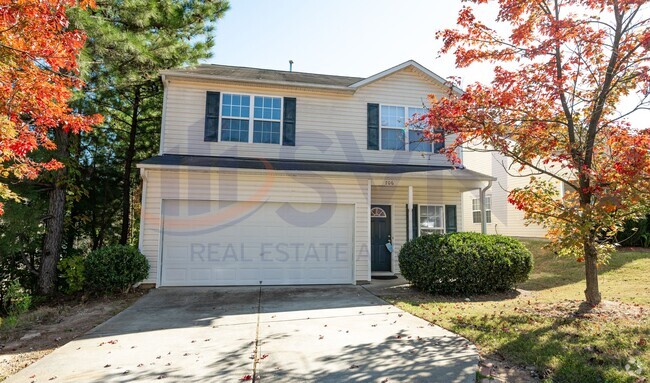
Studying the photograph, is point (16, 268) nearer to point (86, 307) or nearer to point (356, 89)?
point (86, 307)

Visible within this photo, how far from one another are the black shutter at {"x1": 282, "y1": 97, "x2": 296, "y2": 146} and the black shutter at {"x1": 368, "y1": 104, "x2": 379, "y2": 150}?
2369mm

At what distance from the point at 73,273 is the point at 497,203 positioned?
58.0 feet

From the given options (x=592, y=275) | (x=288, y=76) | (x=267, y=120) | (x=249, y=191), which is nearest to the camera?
(x=592, y=275)

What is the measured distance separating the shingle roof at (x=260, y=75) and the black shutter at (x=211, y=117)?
66cm

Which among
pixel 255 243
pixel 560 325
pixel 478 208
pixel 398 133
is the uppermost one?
pixel 398 133

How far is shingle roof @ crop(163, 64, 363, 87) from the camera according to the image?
1080 cm

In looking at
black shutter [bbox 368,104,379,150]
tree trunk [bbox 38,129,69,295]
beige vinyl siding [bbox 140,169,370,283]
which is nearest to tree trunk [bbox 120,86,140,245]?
tree trunk [bbox 38,129,69,295]

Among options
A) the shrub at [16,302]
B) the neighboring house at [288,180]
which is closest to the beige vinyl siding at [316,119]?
the neighboring house at [288,180]

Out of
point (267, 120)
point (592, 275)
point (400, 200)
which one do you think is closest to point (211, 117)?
point (267, 120)

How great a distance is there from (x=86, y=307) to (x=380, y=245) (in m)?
7.62

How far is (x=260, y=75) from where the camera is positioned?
11.6 meters

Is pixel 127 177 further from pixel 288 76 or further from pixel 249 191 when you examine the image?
pixel 288 76

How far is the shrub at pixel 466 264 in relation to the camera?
8016 millimetres

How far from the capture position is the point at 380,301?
7.55 m
